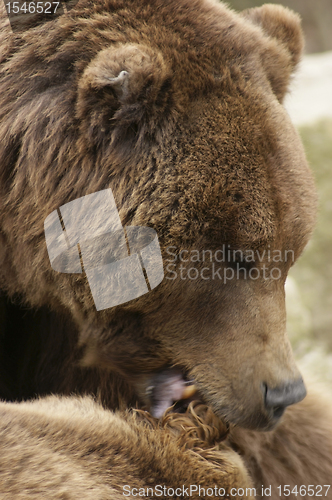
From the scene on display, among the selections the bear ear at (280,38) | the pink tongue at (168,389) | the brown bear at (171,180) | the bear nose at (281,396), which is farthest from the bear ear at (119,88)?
the bear nose at (281,396)

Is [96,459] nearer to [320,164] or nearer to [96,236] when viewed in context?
[96,236]

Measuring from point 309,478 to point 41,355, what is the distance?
1430 mm

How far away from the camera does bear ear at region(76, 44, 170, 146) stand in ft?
6.59

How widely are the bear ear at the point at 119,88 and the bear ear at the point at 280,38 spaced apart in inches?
28.5

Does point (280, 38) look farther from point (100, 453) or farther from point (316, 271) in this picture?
point (316, 271)

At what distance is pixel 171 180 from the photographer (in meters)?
2.08

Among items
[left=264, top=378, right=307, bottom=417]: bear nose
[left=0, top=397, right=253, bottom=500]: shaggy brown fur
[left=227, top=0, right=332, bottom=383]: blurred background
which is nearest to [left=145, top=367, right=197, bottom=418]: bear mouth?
[left=0, top=397, right=253, bottom=500]: shaggy brown fur

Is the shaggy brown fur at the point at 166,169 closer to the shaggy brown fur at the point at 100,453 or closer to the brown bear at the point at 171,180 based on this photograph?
the brown bear at the point at 171,180

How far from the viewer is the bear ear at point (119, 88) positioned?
2.01 m

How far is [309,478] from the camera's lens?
280 centimetres

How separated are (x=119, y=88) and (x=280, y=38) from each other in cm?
114

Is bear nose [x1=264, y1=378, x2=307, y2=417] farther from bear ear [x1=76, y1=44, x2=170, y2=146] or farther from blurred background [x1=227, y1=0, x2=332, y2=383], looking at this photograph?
blurred background [x1=227, y1=0, x2=332, y2=383]

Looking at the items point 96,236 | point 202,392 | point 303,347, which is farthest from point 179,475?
point 303,347

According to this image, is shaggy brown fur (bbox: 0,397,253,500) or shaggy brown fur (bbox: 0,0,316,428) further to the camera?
shaggy brown fur (bbox: 0,0,316,428)
